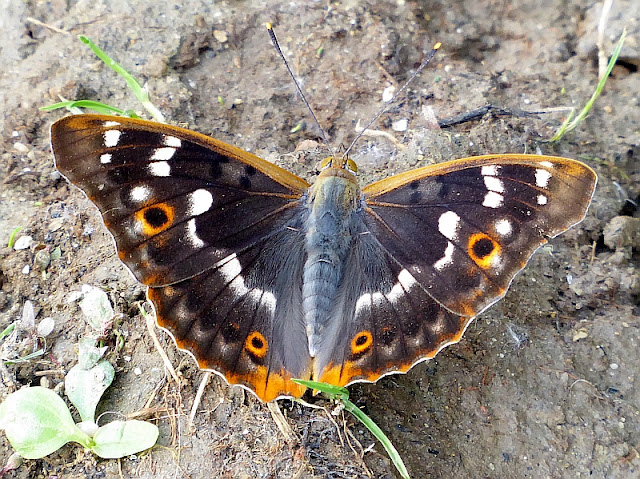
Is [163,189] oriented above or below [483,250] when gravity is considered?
above

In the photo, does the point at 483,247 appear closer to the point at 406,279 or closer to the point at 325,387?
the point at 406,279

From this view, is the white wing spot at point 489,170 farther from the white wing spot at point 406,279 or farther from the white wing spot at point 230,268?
the white wing spot at point 230,268

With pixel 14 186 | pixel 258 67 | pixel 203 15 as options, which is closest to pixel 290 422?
pixel 14 186

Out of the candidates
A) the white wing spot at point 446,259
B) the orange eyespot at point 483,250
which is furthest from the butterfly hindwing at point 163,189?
the orange eyespot at point 483,250

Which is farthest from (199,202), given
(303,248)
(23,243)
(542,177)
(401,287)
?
(542,177)

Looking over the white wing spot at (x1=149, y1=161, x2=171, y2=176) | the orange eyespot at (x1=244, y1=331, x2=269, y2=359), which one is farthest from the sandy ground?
the white wing spot at (x1=149, y1=161, x2=171, y2=176)

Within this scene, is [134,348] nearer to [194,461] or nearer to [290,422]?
[194,461]
